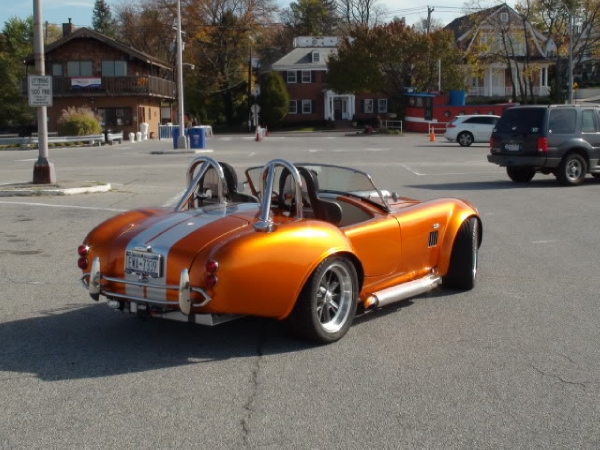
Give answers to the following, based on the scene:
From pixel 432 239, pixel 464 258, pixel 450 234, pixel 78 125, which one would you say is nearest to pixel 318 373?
pixel 432 239

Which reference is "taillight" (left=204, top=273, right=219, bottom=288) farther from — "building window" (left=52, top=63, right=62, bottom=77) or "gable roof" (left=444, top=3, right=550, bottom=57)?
"gable roof" (left=444, top=3, right=550, bottom=57)

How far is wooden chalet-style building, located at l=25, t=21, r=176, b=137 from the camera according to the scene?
61781 millimetres

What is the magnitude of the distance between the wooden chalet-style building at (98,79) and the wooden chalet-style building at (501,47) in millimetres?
30677

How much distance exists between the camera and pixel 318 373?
555cm

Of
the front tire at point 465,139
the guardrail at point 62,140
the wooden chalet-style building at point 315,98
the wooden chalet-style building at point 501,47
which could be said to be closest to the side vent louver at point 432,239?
the front tire at point 465,139

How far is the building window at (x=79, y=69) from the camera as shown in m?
62.7

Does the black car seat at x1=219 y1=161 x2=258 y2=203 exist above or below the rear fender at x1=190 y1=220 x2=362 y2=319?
above

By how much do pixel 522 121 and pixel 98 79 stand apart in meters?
47.5

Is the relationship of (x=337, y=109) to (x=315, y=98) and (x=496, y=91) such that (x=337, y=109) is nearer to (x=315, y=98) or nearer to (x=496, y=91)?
(x=315, y=98)

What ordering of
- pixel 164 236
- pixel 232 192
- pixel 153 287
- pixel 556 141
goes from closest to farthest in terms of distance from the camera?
pixel 153 287 → pixel 164 236 → pixel 232 192 → pixel 556 141

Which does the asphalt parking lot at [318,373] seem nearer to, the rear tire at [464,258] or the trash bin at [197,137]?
the rear tire at [464,258]

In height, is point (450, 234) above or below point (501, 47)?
below

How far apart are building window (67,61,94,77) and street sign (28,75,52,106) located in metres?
46.1

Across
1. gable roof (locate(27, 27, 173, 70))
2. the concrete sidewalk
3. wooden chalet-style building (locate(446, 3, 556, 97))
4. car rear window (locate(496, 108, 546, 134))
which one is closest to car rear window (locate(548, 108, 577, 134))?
car rear window (locate(496, 108, 546, 134))
